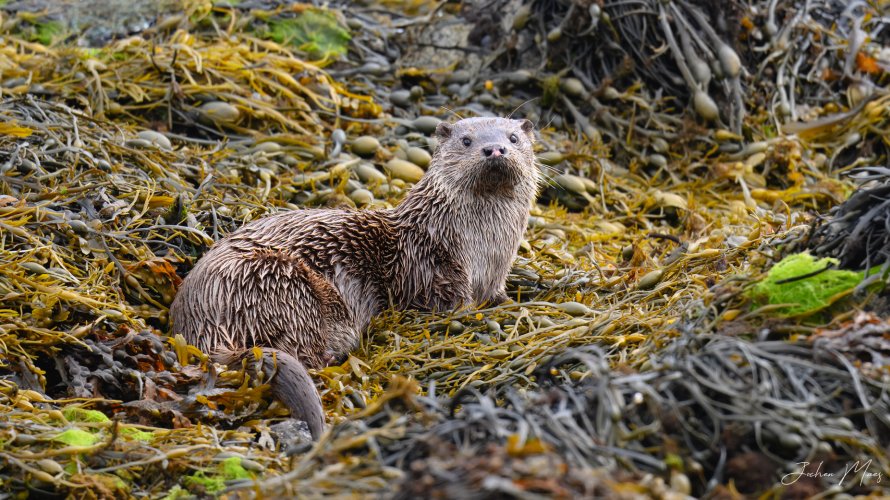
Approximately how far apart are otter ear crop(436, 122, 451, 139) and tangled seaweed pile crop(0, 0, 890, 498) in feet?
2.08

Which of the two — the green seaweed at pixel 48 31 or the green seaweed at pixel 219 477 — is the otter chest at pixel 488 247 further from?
the green seaweed at pixel 48 31

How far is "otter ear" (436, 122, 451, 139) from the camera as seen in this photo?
5262mm

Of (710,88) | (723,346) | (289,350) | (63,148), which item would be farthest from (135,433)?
(710,88)

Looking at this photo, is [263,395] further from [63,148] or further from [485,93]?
[485,93]

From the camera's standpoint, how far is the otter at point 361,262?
4211 millimetres

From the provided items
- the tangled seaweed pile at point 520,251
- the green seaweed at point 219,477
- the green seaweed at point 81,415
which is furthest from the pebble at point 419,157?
the green seaweed at point 219,477

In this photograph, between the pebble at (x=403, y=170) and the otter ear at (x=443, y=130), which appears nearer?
the otter ear at (x=443, y=130)

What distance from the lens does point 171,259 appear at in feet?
15.4

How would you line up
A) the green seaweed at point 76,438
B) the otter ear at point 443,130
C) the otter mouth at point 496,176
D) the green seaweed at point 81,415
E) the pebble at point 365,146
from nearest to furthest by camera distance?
the green seaweed at point 76,438 → the green seaweed at point 81,415 → the otter mouth at point 496,176 → the otter ear at point 443,130 → the pebble at point 365,146

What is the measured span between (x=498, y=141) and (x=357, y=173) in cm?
119

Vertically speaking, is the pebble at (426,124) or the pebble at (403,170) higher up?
the pebble at (426,124)

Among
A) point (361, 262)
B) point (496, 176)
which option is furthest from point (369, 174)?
point (361, 262)

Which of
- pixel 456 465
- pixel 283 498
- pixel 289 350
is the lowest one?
pixel 289 350

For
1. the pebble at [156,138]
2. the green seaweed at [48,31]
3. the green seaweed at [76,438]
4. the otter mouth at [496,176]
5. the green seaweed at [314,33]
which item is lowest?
Answer: the green seaweed at [76,438]
